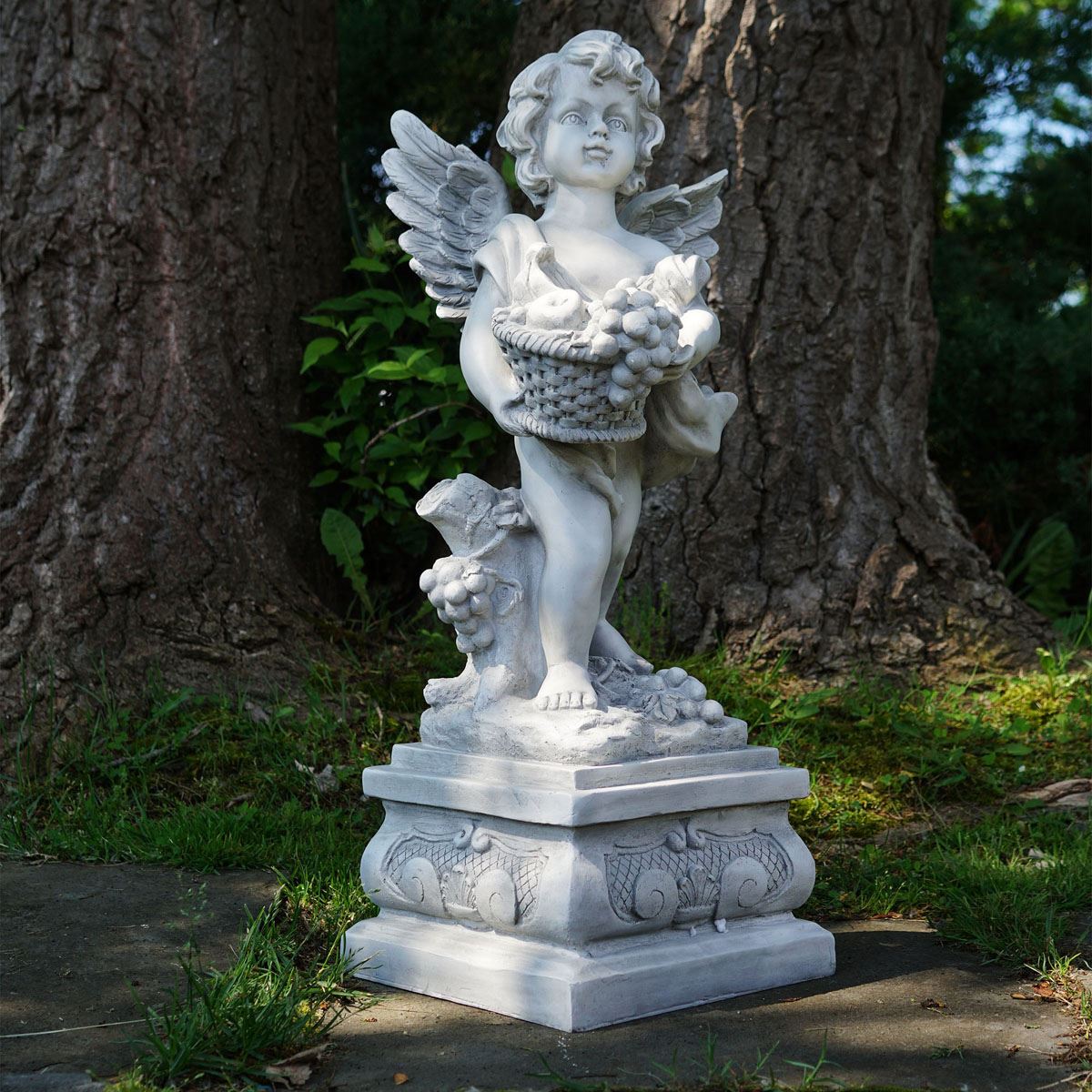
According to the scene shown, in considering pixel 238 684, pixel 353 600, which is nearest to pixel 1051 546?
pixel 353 600

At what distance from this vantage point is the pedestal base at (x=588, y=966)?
301 centimetres

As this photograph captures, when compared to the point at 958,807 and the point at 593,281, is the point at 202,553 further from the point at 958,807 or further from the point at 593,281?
the point at 958,807

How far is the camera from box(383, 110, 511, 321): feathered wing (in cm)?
366

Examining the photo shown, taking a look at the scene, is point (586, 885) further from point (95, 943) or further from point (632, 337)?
point (95, 943)

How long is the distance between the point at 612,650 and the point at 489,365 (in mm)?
827

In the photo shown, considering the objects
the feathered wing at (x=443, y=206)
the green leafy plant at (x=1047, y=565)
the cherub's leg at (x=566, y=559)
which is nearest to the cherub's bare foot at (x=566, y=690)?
the cherub's leg at (x=566, y=559)

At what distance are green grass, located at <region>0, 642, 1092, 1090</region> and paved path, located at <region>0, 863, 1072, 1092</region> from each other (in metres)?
0.15

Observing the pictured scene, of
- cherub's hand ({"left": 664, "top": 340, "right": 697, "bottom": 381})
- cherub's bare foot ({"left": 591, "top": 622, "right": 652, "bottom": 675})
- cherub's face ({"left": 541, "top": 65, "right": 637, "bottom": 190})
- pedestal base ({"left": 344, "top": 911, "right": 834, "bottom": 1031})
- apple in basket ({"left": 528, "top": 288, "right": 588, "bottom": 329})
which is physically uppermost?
cherub's face ({"left": 541, "top": 65, "right": 637, "bottom": 190})

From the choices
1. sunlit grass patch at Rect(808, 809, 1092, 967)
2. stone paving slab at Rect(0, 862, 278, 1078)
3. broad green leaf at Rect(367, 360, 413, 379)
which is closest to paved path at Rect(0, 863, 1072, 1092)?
stone paving slab at Rect(0, 862, 278, 1078)

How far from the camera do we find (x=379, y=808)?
4.54 m

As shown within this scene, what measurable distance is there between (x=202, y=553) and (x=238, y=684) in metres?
0.54

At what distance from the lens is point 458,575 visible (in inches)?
133

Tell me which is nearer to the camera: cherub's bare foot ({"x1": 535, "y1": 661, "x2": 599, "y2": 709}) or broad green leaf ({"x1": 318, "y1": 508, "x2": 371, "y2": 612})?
cherub's bare foot ({"x1": 535, "y1": 661, "x2": 599, "y2": 709})

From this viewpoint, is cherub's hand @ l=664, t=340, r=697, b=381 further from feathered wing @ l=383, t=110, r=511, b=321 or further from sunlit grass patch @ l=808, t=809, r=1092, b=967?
sunlit grass patch @ l=808, t=809, r=1092, b=967
